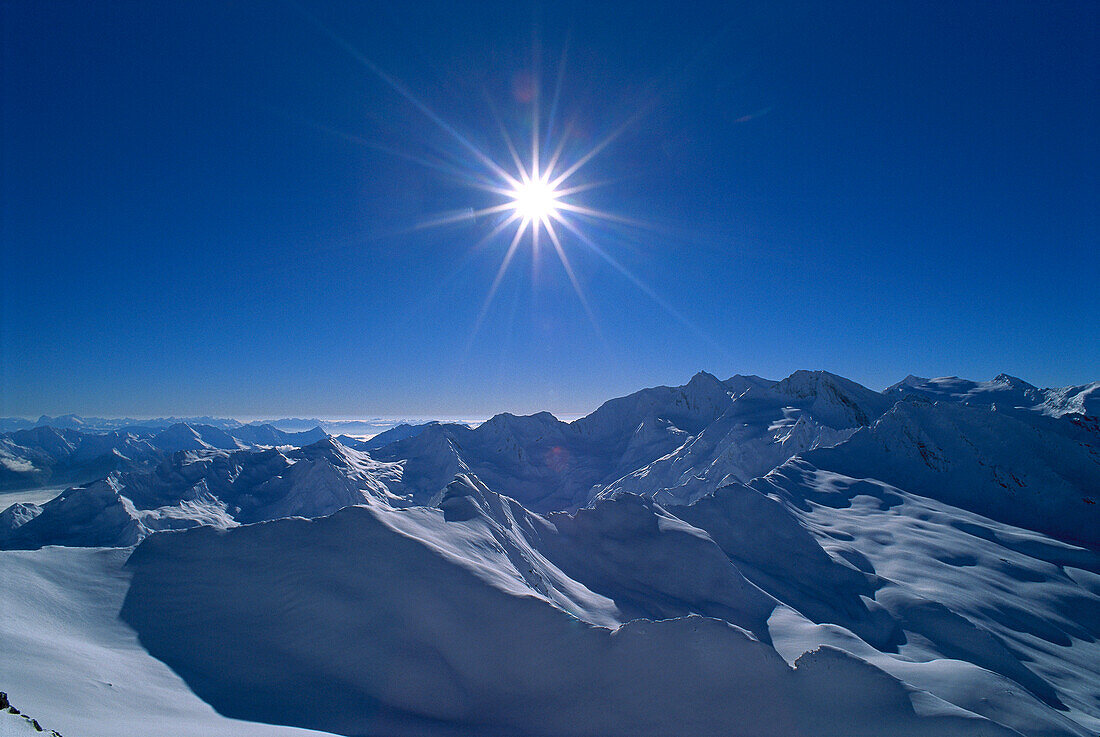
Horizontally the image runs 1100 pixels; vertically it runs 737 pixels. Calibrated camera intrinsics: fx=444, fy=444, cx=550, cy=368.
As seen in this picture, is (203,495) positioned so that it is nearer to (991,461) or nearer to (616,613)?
(616,613)

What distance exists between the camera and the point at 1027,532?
171ft

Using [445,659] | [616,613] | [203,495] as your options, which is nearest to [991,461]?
[616,613]

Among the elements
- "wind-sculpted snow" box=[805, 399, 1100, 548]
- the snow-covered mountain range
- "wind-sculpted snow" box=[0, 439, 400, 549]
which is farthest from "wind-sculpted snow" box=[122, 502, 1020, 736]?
"wind-sculpted snow" box=[0, 439, 400, 549]

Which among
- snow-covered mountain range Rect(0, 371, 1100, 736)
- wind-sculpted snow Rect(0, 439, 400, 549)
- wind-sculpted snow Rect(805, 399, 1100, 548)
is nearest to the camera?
snow-covered mountain range Rect(0, 371, 1100, 736)

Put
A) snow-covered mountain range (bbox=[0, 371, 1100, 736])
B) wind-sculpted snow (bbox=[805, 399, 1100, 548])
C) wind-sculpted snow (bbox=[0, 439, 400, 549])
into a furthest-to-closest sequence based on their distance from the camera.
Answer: wind-sculpted snow (bbox=[0, 439, 400, 549])
wind-sculpted snow (bbox=[805, 399, 1100, 548])
snow-covered mountain range (bbox=[0, 371, 1100, 736])

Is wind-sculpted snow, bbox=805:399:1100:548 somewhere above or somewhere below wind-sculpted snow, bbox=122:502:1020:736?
above

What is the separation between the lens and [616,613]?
77.1ft

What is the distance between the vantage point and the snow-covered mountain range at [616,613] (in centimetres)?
1227

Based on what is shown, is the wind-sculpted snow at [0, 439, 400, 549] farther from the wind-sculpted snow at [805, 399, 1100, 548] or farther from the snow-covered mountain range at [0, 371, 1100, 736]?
the wind-sculpted snow at [805, 399, 1100, 548]

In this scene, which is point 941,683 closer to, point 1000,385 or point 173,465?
point 1000,385

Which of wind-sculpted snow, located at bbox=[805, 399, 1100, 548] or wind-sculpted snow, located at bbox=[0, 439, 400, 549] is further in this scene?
wind-sculpted snow, located at bbox=[0, 439, 400, 549]

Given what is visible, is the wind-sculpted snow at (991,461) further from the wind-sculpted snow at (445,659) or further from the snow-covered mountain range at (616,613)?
the wind-sculpted snow at (445,659)

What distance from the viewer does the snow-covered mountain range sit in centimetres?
1227

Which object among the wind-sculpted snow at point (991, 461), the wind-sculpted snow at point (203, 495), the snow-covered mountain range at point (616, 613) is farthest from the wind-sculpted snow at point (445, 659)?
the wind-sculpted snow at point (203, 495)
